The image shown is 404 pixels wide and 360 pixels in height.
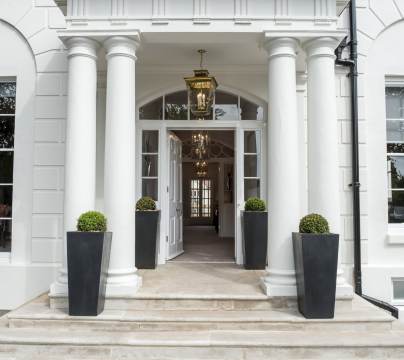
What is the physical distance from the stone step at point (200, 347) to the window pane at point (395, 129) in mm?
3124

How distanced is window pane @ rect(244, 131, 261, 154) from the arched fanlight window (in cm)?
22

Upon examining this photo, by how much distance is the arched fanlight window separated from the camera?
19.8ft

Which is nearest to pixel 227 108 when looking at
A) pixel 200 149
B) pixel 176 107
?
pixel 176 107

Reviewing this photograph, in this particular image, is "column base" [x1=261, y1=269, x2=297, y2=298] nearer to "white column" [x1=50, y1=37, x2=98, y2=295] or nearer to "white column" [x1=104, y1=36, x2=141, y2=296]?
"white column" [x1=104, y1=36, x2=141, y2=296]

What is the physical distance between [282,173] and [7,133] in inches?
155

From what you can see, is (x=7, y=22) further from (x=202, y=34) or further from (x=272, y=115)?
(x=272, y=115)

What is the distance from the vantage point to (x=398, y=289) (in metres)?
5.52

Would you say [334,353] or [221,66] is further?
[221,66]

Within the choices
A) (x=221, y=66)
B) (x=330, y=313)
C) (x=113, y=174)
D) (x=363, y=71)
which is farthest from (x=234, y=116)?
(x=330, y=313)

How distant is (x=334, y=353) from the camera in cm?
342

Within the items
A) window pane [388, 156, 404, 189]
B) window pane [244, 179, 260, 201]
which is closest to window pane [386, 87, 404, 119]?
window pane [388, 156, 404, 189]

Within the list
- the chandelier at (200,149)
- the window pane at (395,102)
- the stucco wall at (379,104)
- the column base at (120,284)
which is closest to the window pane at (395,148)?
the stucco wall at (379,104)

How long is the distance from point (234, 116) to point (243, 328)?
3229 millimetres

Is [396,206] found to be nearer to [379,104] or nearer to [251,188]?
[379,104]
